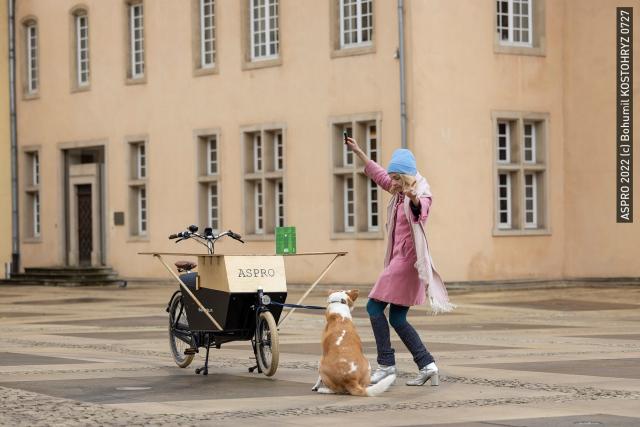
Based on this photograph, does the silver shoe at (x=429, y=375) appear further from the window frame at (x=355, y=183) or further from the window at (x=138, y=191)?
the window at (x=138, y=191)

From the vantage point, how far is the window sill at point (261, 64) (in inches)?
1432

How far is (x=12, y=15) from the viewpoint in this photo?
146 feet

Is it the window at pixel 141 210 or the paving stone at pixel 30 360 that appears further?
the window at pixel 141 210

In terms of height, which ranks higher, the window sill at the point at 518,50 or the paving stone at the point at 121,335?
the window sill at the point at 518,50

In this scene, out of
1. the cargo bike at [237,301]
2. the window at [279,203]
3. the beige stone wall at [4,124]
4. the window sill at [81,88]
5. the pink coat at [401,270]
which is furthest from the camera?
the beige stone wall at [4,124]

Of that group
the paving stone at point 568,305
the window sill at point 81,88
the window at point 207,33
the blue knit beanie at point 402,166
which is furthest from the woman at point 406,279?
the window sill at point 81,88

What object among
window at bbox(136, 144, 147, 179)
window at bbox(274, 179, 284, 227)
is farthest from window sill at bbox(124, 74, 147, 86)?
window at bbox(274, 179, 284, 227)

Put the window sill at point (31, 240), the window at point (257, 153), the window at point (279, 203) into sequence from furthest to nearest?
1. the window sill at point (31, 240)
2. the window at point (257, 153)
3. the window at point (279, 203)

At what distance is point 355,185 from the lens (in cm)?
3488

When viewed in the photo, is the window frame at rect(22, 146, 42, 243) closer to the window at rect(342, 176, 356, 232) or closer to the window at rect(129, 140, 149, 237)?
the window at rect(129, 140, 149, 237)

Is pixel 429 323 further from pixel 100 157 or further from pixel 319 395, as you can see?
pixel 100 157

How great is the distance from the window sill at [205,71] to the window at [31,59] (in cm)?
739

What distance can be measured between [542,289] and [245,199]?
24.3 feet

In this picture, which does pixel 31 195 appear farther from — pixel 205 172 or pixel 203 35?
pixel 203 35
